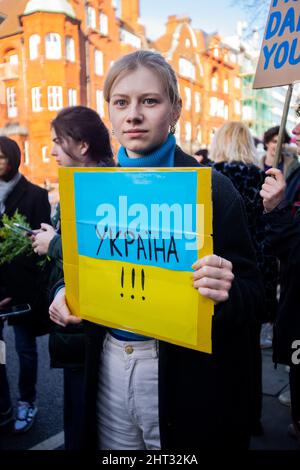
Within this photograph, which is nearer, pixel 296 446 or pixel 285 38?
pixel 285 38

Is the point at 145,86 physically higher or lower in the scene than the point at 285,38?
lower

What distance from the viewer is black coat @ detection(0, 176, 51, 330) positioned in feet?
9.13

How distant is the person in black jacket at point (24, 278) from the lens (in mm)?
2762

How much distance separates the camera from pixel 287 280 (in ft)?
5.98

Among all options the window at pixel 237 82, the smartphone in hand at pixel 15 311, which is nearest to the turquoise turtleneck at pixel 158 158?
the smartphone in hand at pixel 15 311

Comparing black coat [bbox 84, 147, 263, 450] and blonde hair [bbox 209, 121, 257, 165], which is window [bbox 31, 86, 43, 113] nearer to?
blonde hair [bbox 209, 121, 257, 165]

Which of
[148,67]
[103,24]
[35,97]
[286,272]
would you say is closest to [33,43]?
[35,97]

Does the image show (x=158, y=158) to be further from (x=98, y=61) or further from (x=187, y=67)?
(x=98, y=61)

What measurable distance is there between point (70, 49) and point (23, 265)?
13814 millimetres

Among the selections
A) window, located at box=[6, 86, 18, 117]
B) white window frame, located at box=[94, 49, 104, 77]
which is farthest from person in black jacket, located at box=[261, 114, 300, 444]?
white window frame, located at box=[94, 49, 104, 77]

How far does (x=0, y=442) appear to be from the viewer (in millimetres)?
2789
